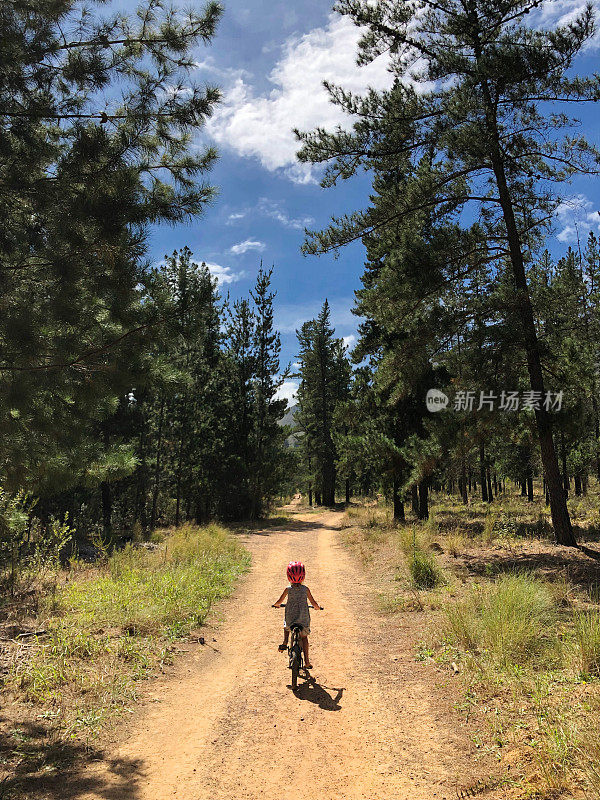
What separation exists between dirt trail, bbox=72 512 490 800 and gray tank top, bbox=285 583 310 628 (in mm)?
655

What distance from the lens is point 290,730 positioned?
4453 mm

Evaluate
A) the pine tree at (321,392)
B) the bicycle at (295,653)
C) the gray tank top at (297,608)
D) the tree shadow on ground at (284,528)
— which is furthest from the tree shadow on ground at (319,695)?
the pine tree at (321,392)

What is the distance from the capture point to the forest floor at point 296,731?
11.6 ft

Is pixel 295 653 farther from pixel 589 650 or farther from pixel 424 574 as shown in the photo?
pixel 424 574

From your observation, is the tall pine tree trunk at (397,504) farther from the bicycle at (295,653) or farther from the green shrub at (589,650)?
the green shrub at (589,650)

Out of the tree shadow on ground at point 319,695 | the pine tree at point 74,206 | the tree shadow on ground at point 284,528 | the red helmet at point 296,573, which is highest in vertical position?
the pine tree at point 74,206

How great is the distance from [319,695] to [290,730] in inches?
32.7

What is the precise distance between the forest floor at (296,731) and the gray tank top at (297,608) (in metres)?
0.66

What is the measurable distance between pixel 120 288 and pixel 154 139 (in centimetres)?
176

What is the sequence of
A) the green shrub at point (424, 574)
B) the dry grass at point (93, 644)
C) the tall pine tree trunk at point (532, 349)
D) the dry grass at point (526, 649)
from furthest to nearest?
the tall pine tree trunk at point (532, 349)
the green shrub at point (424, 574)
the dry grass at point (93, 644)
the dry grass at point (526, 649)

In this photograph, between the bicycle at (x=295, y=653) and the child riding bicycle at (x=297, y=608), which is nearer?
the bicycle at (x=295, y=653)

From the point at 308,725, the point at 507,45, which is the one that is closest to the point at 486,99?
the point at 507,45

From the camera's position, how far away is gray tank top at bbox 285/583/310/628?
19.2 ft

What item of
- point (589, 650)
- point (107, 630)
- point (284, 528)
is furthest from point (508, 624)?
point (284, 528)
